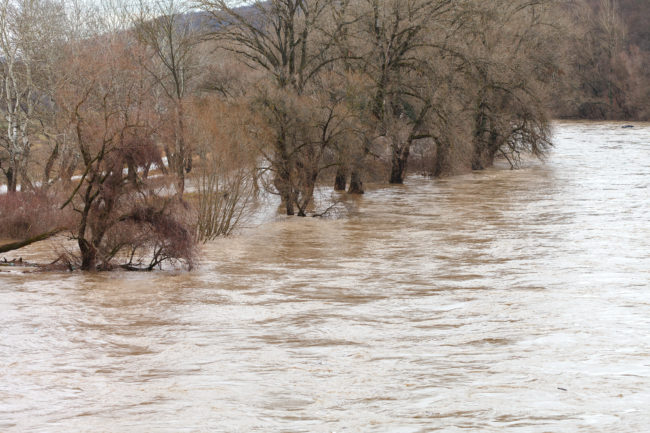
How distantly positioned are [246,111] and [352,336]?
58.6ft

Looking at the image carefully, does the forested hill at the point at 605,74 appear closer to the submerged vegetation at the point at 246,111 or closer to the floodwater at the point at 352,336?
Answer: the submerged vegetation at the point at 246,111

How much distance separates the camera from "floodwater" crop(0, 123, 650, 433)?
9.87m

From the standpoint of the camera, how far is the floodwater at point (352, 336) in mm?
9867

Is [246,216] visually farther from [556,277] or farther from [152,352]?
[152,352]

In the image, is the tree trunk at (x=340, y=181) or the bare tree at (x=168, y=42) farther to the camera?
the bare tree at (x=168, y=42)

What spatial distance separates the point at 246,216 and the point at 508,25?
28273 millimetres

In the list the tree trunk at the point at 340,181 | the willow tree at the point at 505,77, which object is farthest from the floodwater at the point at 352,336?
the willow tree at the point at 505,77

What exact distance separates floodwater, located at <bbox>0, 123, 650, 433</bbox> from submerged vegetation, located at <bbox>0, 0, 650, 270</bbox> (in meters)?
2.14

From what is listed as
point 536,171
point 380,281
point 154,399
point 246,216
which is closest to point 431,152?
point 536,171

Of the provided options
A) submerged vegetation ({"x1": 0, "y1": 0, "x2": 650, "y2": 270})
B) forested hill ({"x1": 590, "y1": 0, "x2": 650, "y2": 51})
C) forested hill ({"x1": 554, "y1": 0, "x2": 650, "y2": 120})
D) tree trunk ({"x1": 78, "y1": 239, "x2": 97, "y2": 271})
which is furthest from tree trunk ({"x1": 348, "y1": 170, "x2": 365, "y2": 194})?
forested hill ({"x1": 590, "y1": 0, "x2": 650, "y2": 51})

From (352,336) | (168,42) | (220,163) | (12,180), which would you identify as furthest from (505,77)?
(352,336)

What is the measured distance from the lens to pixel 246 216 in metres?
32.1

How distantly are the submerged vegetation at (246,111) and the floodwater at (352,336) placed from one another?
2.14m

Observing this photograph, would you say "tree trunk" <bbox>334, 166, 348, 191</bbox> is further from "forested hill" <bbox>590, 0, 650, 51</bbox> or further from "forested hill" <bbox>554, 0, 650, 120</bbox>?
"forested hill" <bbox>590, 0, 650, 51</bbox>
